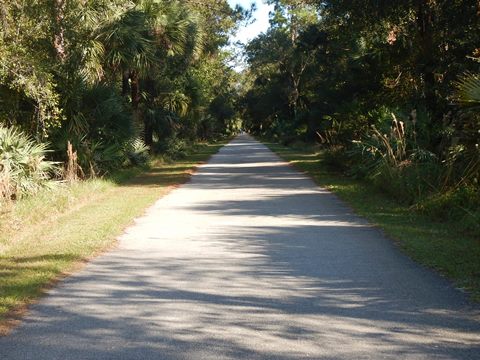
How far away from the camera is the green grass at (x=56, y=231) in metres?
6.56

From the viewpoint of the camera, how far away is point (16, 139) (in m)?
13.6

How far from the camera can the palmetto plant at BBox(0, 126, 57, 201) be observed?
12688mm

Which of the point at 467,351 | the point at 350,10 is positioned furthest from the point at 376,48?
the point at 467,351

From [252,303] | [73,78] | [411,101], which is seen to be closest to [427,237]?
[252,303]

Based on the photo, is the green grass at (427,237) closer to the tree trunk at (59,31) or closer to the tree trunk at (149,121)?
the tree trunk at (59,31)

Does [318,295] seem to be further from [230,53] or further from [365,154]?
[230,53]

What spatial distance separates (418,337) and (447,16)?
11954 mm

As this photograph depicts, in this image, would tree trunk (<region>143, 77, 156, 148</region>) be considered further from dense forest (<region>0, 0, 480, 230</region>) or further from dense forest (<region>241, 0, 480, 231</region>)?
dense forest (<region>241, 0, 480, 231</region>)

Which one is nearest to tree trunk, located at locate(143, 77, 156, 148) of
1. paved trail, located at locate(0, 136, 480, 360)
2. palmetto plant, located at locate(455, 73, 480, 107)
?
paved trail, located at locate(0, 136, 480, 360)

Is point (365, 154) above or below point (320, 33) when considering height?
below

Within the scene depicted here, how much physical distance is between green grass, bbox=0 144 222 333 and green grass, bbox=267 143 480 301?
4.31 metres

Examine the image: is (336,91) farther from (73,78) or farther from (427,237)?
(427,237)

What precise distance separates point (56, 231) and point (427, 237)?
5816mm

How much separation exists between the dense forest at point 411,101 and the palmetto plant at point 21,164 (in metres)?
7.78
